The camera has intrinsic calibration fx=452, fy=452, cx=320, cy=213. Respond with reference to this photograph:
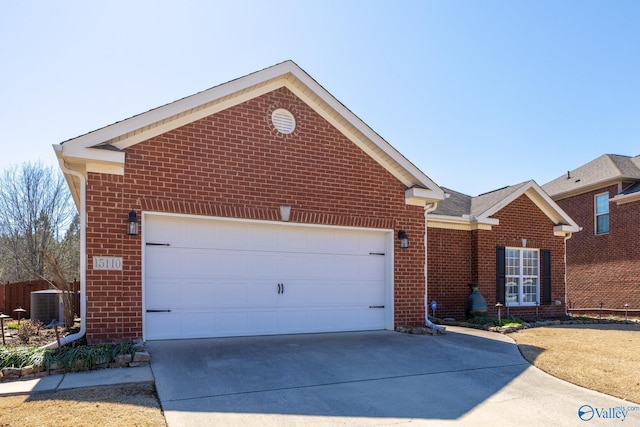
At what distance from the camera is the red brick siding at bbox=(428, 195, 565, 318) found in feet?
44.6

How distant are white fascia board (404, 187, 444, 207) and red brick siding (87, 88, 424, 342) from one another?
0.14 metres

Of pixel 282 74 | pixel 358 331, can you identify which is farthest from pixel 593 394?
pixel 282 74

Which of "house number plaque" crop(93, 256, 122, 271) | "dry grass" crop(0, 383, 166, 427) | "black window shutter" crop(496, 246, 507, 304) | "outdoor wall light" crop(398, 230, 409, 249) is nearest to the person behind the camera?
"dry grass" crop(0, 383, 166, 427)

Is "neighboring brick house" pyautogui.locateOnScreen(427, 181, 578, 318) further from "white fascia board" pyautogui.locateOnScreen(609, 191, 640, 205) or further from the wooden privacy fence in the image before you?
the wooden privacy fence

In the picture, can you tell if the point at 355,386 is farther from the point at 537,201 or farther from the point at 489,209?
the point at 537,201

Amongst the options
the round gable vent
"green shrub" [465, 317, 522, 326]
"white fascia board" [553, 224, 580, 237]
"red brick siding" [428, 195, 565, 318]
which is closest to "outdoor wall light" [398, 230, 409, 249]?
the round gable vent

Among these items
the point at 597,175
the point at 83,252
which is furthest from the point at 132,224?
the point at 597,175

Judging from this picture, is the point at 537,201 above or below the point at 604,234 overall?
above

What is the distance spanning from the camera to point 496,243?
14219 mm

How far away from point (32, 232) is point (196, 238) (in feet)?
85.1

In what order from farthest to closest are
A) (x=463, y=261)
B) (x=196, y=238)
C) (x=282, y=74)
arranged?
(x=463, y=261)
(x=282, y=74)
(x=196, y=238)

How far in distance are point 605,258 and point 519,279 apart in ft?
25.1

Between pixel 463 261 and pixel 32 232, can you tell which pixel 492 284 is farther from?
pixel 32 232

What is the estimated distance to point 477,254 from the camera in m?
13.9
